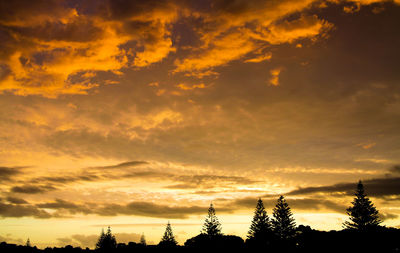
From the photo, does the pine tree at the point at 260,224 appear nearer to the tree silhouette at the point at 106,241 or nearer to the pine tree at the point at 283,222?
the pine tree at the point at 283,222

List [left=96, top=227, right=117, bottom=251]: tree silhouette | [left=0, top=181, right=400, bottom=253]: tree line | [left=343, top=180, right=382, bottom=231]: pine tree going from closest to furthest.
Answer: [left=0, top=181, right=400, bottom=253]: tree line → [left=343, top=180, right=382, bottom=231]: pine tree → [left=96, top=227, right=117, bottom=251]: tree silhouette

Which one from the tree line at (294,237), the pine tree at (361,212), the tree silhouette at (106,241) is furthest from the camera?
the tree silhouette at (106,241)

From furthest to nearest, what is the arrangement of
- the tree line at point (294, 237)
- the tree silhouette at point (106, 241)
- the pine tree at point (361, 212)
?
the tree silhouette at point (106, 241), the pine tree at point (361, 212), the tree line at point (294, 237)

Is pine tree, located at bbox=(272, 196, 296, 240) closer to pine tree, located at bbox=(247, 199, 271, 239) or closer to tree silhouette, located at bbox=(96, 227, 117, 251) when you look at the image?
pine tree, located at bbox=(247, 199, 271, 239)

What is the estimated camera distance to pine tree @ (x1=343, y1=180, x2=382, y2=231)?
6806 centimetres

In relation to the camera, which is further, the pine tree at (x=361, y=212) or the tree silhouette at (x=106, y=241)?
the tree silhouette at (x=106, y=241)

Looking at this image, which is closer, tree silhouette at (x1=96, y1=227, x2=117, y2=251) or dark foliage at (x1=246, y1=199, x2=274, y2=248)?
dark foliage at (x1=246, y1=199, x2=274, y2=248)

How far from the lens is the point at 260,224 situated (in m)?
73.6

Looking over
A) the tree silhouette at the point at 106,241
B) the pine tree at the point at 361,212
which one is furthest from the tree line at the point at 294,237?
the tree silhouette at the point at 106,241

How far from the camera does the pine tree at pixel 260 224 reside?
72.2m

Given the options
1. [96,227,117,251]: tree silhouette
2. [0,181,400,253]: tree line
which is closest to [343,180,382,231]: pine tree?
[0,181,400,253]: tree line

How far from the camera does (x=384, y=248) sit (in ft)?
126

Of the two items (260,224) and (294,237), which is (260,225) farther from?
(294,237)

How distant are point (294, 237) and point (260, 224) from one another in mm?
16104
